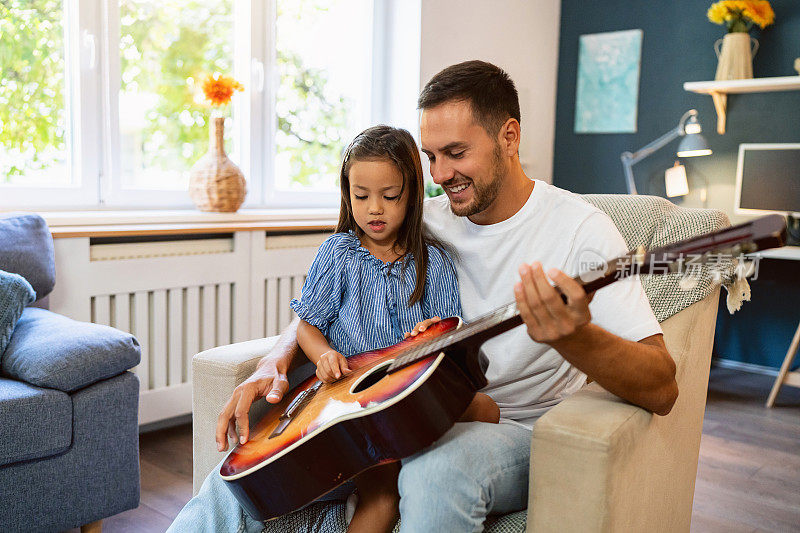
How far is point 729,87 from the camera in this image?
3670 millimetres

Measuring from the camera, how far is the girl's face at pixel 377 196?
4.59ft

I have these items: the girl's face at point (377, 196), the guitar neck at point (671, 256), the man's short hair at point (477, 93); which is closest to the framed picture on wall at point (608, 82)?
the man's short hair at point (477, 93)

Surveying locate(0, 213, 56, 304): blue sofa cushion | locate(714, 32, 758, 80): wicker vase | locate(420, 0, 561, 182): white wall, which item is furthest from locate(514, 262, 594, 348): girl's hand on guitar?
locate(714, 32, 758, 80): wicker vase

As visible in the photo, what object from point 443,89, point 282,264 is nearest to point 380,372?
point 443,89

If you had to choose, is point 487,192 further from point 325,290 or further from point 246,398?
Result: point 246,398

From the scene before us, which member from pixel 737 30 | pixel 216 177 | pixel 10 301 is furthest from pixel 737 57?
pixel 10 301

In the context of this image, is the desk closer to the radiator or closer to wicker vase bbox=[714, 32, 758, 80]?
wicker vase bbox=[714, 32, 758, 80]

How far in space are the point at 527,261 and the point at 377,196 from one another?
0.32m

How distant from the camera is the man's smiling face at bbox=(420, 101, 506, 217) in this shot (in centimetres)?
136

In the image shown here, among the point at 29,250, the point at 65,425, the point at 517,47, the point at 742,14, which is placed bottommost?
the point at 65,425

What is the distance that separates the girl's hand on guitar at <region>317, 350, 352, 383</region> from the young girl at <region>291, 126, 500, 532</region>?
0.37 feet

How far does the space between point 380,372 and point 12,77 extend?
212cm

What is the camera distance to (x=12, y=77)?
2543mm

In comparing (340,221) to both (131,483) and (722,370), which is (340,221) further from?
(722,370)
